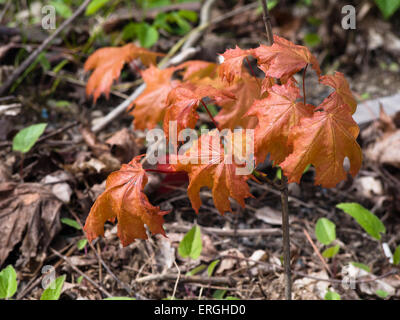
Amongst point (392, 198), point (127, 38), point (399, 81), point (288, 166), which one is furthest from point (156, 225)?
point (399, 81)

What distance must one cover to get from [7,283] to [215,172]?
746 mm

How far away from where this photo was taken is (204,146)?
2.98ft

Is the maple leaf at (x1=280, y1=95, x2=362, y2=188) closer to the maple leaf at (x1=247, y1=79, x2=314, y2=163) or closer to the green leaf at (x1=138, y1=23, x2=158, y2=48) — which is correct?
the maple leaf at (x1=247, y1=79, x2=314, y2=163)

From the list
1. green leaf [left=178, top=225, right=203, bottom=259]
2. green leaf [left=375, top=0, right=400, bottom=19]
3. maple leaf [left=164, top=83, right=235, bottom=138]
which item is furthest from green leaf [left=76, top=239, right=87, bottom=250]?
green leaf [left=375, top=0, right=400, bottom=19]

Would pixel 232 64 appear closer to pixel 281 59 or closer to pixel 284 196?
pixel 281 59

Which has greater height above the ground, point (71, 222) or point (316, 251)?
point (71, 222)

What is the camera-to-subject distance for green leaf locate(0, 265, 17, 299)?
1.13 metres

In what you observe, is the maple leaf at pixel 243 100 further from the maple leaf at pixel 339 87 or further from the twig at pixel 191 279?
the twig at pixel 191 279

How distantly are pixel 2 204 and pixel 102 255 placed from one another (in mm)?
414

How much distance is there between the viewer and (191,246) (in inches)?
49.8

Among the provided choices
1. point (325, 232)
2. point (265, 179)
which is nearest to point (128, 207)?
point (265, 179)

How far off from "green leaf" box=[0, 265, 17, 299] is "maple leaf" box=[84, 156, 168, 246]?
36 cm

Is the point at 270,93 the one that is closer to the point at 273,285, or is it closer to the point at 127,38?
the point at 273,285

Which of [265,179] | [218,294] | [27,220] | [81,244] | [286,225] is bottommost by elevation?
[218,294]
